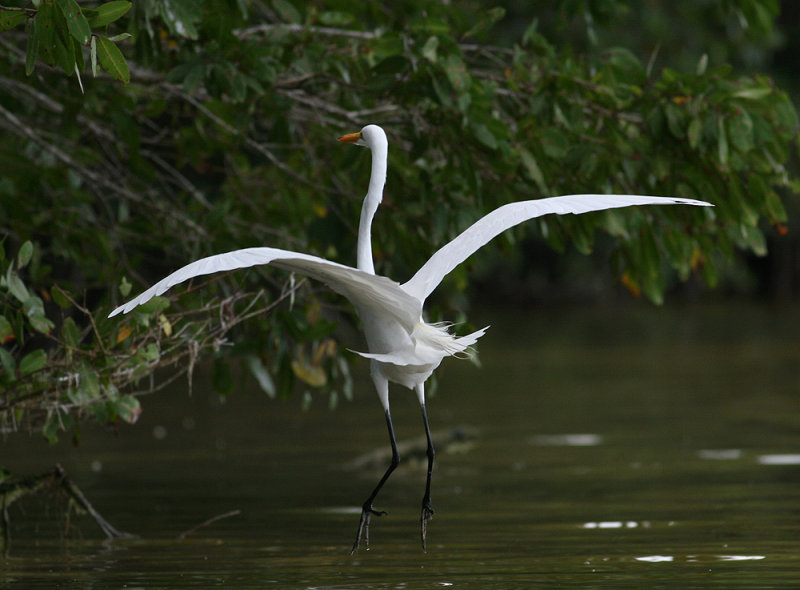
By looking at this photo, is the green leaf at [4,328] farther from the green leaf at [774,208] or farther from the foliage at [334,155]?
the green leaf at [774,208]

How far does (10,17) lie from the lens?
6.19 metres

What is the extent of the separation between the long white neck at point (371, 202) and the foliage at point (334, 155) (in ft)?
4.59

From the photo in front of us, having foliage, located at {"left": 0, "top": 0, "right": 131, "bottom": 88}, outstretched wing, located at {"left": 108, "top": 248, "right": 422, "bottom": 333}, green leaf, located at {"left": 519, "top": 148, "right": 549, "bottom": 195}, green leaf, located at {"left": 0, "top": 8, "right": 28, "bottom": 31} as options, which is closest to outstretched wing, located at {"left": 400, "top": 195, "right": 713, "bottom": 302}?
outstretched wing, located at {"left": 108, "top": 248, "right": 422, "bottom": 333}

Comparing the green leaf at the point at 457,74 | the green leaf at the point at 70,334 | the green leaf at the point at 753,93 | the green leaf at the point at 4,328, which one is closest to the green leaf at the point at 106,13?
the green leaf at the point at 4,328

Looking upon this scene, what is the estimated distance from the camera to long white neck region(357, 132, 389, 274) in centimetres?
690

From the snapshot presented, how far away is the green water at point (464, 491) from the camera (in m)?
7.73

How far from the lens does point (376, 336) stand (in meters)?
6.94

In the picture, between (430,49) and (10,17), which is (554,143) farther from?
(10,17)

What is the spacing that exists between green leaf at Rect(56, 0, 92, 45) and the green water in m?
2.70

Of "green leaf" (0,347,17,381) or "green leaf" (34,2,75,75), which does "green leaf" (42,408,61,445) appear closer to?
"green leaf" (0,347,17,381)

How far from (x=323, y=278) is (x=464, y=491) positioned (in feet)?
15.6

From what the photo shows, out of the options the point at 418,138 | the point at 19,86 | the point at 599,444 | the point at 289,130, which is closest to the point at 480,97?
the point at 418,138

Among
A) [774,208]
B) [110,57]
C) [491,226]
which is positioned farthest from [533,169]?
[110,57]

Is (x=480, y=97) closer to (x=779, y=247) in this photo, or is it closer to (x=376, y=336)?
(x=376, y=336)
